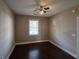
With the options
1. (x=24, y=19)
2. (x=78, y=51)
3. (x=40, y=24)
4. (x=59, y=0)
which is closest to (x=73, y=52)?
(x=78, y=51)

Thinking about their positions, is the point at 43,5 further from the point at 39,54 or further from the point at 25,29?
the point at 25,29

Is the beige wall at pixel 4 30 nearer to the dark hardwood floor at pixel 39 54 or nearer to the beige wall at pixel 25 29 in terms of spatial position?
the dark hardwood floor at pixel 39 54

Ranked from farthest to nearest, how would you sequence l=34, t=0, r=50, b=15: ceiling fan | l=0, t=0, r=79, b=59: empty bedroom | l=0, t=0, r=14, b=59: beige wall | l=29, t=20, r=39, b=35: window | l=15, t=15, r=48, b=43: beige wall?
l=29, t=20, r=39, b=35: window → l=15, t=15, r=48, b=43: beige wall → l=0, t=0, r=79, b=59: empty bedroom → l=34, t=0, r=50, b=15: ceiling fan → l=0, t=0, r=14, b=59: beige wall

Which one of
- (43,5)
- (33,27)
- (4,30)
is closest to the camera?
(4,30)

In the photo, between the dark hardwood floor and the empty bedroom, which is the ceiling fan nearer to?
the empty bedroom

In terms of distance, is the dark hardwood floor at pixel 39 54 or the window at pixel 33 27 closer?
the dark hardwood floor at pixel 39 54

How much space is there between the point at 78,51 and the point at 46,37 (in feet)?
12.0

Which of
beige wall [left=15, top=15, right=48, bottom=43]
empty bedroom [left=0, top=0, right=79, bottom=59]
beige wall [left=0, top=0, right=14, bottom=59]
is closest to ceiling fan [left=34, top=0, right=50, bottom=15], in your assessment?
empty bedroom [left=0, top=0, right=79, bottom=59]

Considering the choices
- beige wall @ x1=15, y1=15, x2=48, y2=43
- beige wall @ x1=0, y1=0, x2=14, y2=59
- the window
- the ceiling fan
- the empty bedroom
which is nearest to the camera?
beige wall @ x1=0, y1=0, x2=14, y2=59

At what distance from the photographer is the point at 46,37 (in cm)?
668

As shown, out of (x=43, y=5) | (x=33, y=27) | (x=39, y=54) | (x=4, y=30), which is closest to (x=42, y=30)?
(x=33, y=27)

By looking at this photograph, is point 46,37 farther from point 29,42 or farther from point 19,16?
point 19,16

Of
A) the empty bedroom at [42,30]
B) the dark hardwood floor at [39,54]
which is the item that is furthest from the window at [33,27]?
the dark hardwood floor at [39,54]

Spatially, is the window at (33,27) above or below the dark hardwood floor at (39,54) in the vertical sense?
above
